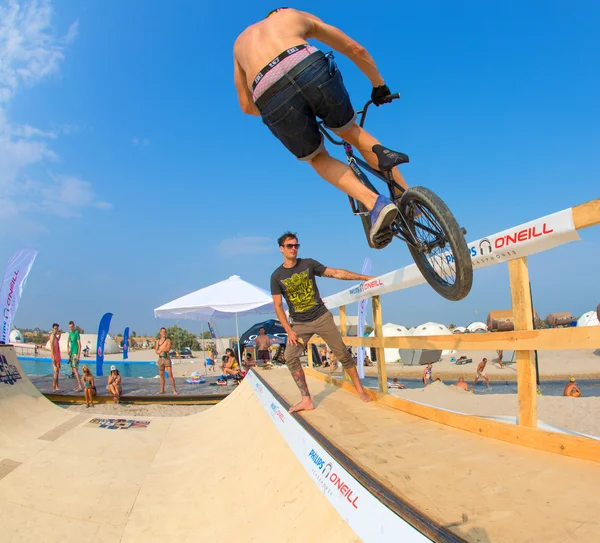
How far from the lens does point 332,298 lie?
17.7 feet

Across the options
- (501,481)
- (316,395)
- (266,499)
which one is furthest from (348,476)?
(316,395)

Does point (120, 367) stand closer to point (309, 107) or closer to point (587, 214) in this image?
point (309, 107)

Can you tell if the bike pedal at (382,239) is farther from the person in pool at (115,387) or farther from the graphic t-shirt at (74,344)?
the graphic t-shirt at (74,344)

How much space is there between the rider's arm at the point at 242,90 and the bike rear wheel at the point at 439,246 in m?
1.24

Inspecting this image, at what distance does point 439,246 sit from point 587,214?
79cm

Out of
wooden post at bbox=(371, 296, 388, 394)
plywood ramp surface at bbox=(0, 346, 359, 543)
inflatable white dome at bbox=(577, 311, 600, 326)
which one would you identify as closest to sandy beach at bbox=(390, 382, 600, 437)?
wooden post at bbox=(371, 296, 388, 394)

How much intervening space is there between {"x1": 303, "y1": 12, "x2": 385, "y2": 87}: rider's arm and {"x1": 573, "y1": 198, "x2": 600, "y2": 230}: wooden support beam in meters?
1.51

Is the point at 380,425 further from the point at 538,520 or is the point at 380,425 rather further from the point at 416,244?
the point at 538,520

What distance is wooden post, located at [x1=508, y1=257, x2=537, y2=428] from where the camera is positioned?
7.61 ft

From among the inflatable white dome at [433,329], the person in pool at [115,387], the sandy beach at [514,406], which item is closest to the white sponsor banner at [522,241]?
the sandy beach at [514,406]

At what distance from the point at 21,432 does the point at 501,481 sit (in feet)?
17.9

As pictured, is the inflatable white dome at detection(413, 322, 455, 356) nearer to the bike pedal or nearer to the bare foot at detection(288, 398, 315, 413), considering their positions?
the bare foot at detection(288, 398, 315, 413)

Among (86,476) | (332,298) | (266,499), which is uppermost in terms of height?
(332,298)

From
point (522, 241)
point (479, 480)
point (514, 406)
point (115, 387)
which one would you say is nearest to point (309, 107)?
point (522, 241)
